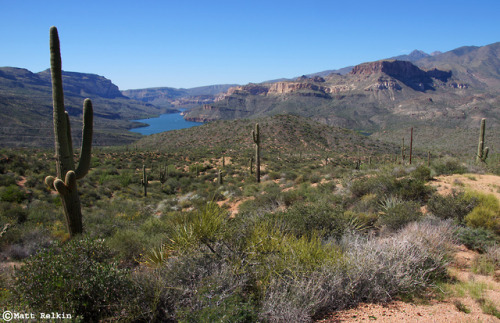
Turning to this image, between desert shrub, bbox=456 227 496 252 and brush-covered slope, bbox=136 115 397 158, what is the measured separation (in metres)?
37.1

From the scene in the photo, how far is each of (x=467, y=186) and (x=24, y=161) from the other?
26.6m

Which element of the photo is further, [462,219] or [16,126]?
[16,126]

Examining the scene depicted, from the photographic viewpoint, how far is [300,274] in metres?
3.95

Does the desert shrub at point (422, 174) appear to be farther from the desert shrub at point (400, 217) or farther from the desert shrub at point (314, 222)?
the desert shrub at point (314, 222)

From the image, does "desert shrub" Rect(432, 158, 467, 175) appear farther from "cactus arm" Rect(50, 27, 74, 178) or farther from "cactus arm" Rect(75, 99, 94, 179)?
"cactus arm" Rect(50, 27, 74, 178)

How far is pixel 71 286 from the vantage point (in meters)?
3.34

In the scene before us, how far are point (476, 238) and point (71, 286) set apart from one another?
7.56m

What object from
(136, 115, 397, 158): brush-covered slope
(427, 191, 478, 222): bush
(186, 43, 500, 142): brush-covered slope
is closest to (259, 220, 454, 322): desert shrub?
(427, 191, 478, 222): bush

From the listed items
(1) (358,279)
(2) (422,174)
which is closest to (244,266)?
(1) (358,279)

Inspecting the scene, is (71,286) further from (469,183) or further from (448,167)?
(448,167)

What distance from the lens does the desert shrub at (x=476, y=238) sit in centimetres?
589

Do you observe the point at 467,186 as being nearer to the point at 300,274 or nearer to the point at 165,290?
the point at 300,274

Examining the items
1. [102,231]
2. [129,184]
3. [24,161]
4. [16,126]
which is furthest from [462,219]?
[16,126]

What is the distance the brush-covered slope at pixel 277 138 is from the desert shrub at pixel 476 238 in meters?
37.1
